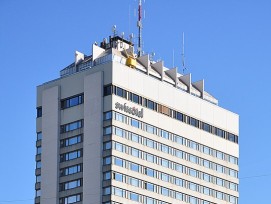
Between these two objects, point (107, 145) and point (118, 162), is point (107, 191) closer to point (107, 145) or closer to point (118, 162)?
point (118, 162)

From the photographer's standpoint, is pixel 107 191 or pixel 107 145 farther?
pixel 107 145

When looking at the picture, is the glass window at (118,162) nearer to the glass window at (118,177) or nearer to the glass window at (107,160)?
the glass window at (107,160)

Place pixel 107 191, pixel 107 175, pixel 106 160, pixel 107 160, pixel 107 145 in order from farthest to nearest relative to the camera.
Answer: pixel 107 145, pixel 106 160, pixel 107 160, pixel 107 175, pixel 107 191

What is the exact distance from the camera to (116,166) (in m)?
199

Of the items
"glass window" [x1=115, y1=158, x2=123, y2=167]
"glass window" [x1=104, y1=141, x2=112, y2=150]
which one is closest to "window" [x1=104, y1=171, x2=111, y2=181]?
"glass window" [x1=115, y1=158, x2=123, y2=167]

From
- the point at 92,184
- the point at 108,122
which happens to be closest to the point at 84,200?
the point at 92,184

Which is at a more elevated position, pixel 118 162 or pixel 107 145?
pixel 107 145

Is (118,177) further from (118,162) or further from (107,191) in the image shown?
(107,191)

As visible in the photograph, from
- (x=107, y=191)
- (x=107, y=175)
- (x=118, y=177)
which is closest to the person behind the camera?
(x=107, y=191)

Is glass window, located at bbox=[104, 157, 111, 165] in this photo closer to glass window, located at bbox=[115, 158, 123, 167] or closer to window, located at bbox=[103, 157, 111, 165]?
window, located at bbox=[103, 157, 111, 165]

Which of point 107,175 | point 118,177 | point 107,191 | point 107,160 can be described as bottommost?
point 107,191

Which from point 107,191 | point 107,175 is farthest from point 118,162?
point 107,191

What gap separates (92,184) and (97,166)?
3.52m

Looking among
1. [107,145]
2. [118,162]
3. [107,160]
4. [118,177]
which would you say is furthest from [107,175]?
[107,145]
